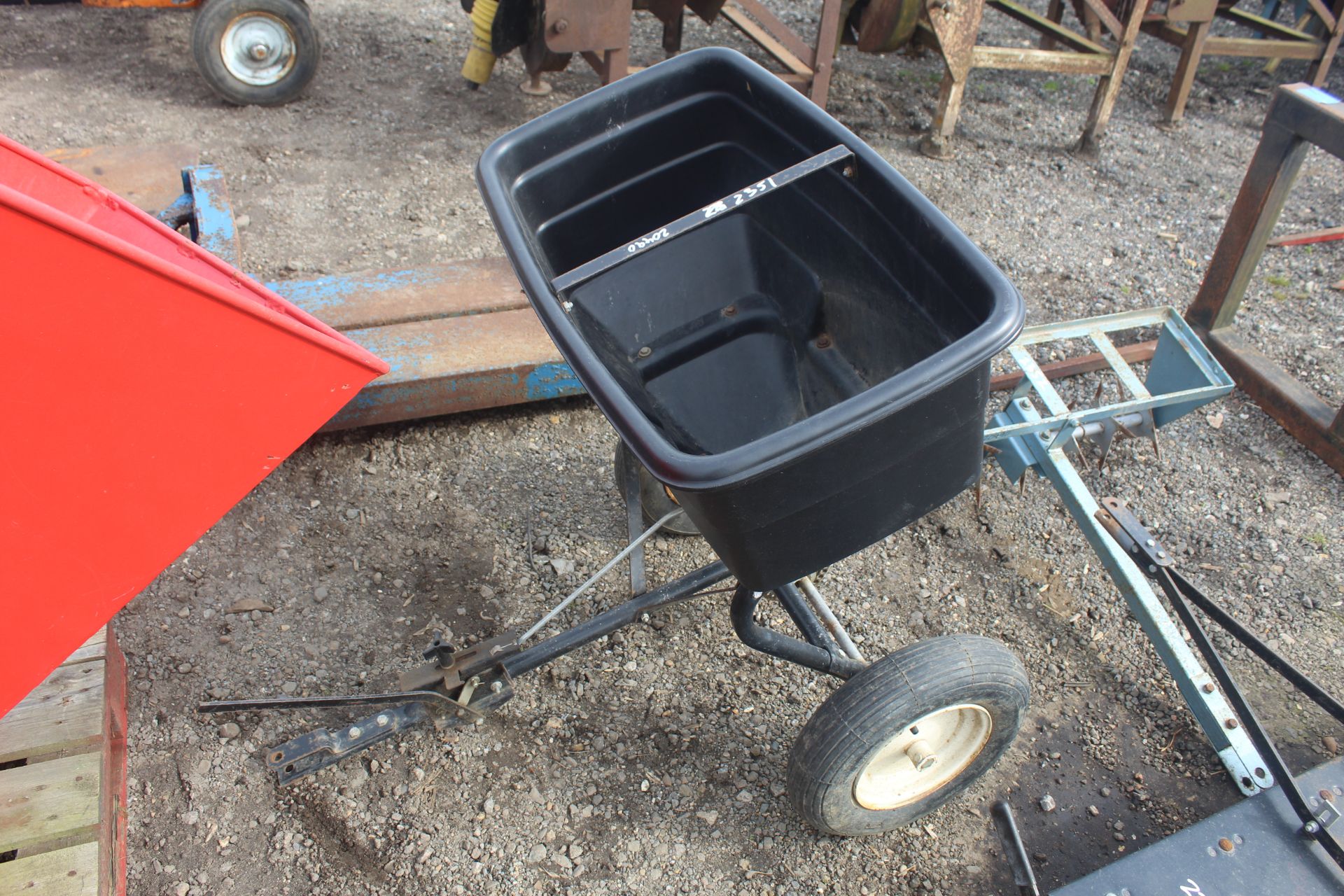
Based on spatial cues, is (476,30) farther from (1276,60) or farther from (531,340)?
(1276,60)

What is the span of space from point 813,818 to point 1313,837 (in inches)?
39.7

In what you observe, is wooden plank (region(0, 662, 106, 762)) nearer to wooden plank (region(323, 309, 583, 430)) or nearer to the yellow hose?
wooden plank (region(323, 309, 583, 430))

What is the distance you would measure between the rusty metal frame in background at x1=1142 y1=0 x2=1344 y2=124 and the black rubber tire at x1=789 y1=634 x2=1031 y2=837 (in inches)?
172

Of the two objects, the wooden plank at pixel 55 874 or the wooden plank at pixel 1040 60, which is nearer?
the wooden plank at pixel 55 874

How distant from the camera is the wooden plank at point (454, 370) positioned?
2.71m

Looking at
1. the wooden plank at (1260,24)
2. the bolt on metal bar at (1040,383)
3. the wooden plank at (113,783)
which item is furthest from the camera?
the wooden plank at (1260,24)

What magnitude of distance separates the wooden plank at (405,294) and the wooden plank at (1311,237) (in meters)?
3.31

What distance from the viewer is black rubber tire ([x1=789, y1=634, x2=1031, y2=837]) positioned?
1736 mm

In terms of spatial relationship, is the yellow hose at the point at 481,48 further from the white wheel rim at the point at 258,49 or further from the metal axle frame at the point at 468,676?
the metal axle frame at the point at 468,676

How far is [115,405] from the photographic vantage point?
4.68 ft

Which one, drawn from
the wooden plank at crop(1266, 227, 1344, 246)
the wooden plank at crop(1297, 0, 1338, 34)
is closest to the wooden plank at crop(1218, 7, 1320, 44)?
the wooden plank at crop(1297, 0, 1338, 34)

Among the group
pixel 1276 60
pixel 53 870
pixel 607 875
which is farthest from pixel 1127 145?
pixel 53 870

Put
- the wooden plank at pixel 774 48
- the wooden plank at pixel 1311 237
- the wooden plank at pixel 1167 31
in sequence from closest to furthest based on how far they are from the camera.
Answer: the wooden plank at pixel 1311 237 → the wooden plank at pixel 774 48 → the wooden plank at pixel 1167 31

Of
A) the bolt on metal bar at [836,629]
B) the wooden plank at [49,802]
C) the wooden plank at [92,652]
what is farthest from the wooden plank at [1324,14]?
the wooden plank at [49,802]
